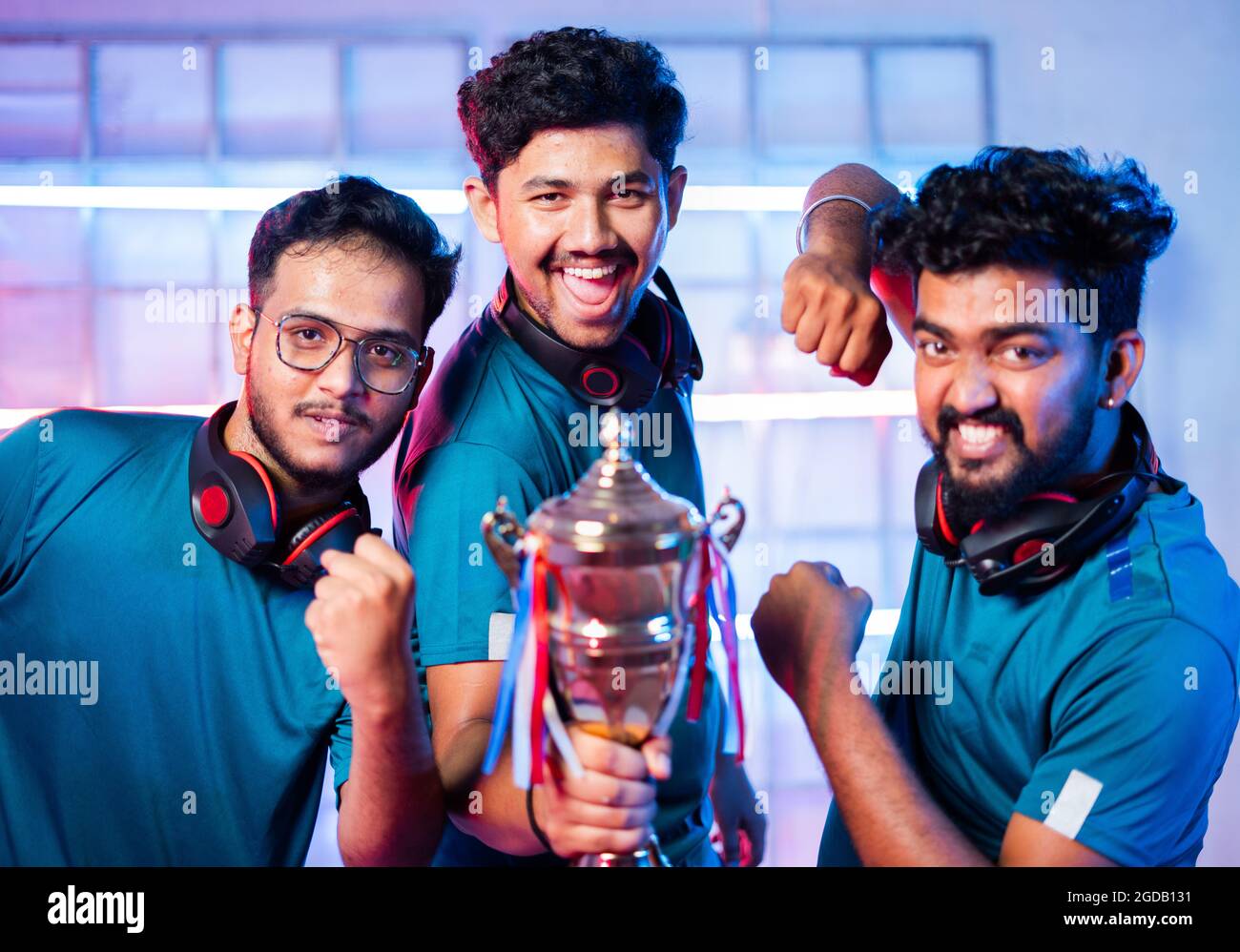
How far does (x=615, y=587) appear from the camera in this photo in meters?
1.16

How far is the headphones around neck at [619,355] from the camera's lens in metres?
1.66

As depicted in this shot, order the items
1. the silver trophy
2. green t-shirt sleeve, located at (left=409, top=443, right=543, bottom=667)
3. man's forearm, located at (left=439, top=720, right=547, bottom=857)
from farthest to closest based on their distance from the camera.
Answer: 1. green t-shirt sleeve, located at (left=409, top=443, right=543, bottom=667)
2. man's forearm, located at (left=439, top=720, right=547, bottom=857)
3. the silver trophy

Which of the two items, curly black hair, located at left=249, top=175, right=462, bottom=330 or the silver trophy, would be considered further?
curly black hair, located at left=249, top=175, right=462, bottom=330

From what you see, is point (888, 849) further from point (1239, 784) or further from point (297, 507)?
point (1239, 784)

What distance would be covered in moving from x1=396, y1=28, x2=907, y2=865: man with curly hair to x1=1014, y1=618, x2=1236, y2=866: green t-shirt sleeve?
479 mm

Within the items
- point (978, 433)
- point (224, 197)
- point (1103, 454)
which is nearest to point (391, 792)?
point (978, 433)

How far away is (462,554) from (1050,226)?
3.00 feet

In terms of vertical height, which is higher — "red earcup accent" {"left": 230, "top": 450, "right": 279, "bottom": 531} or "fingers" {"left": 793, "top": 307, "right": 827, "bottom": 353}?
"fingers" {"left": 793, "top": 307, "right": 827, "bottom": 353}

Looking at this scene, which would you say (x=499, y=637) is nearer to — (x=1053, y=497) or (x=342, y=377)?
(x=342, y=377)

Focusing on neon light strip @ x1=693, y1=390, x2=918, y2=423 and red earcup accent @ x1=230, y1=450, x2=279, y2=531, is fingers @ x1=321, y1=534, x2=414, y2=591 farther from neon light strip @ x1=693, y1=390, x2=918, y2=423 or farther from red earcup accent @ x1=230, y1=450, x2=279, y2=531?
neon light strip @ x1=693, y1=390, x2=918, y2=423

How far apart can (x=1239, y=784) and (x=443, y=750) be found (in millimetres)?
2131

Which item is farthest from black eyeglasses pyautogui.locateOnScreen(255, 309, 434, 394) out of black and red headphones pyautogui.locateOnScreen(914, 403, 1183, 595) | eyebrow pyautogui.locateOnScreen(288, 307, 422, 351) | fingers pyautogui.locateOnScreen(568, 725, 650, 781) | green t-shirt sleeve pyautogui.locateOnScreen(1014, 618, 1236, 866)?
green t-shirt sleeve pyautogui.locateOnScreen(1014, 618, 1236, 866)

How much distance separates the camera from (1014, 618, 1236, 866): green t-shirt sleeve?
1357 mm
